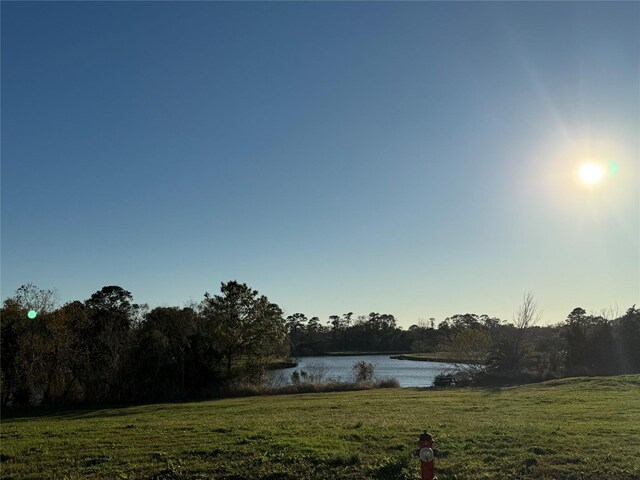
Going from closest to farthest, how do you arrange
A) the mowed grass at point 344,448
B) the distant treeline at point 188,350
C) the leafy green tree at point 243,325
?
the mowed grass at point 344,448, the distant treeline at point 188,350, the leafy green tree at point 243,325

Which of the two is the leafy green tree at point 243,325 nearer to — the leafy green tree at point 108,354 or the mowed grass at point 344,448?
the leafy green tree at point 108,354

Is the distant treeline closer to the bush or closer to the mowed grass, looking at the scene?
the bush

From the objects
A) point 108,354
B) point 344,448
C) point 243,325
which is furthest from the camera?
point 243,325

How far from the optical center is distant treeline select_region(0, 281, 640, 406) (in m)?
33.9

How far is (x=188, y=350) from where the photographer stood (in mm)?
40062

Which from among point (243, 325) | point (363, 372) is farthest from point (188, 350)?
point (363, 372)

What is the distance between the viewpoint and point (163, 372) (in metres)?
38.3

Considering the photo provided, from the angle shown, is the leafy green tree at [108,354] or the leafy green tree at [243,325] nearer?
the leafy green tree at [108,354]

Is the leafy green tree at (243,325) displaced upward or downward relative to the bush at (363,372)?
upward

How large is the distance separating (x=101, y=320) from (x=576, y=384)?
3565 centimetres

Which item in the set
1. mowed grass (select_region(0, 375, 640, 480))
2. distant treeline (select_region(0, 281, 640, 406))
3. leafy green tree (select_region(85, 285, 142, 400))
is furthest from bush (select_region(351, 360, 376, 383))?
mowed grass (select_region(0, 375, 640, 480))

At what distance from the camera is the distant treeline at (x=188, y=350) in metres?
33.9

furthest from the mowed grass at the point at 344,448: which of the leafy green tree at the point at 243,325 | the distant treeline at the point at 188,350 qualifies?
the leafy green tree at the point at 243,325

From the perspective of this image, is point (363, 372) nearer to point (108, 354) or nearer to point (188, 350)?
point (188, 350)
